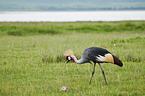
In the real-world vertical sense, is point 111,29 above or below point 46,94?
above

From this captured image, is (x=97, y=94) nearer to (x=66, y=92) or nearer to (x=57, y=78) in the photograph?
(x=66, y=92)

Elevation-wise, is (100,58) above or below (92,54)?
below

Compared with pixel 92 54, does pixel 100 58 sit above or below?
below

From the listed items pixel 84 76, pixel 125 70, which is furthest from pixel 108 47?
pixel 84 76

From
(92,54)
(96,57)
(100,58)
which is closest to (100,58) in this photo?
(100,58)

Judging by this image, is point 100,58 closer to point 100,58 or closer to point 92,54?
point 100,58

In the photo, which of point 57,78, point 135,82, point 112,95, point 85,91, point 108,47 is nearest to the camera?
point 112,95

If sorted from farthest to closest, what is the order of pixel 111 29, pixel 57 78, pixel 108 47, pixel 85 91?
pixel 111 29 < pixel 108 47 < pixel 57 78 < pixel 85 91

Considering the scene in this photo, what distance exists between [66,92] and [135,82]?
2366mm

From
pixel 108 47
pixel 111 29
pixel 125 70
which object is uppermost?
pixel 111 29

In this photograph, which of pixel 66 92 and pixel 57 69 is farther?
pixel 57 69

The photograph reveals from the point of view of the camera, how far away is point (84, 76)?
7.25 m

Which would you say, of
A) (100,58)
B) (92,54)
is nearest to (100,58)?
(100,58)

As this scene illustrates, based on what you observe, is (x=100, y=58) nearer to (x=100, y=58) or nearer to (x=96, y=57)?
(x=100, y=58)
